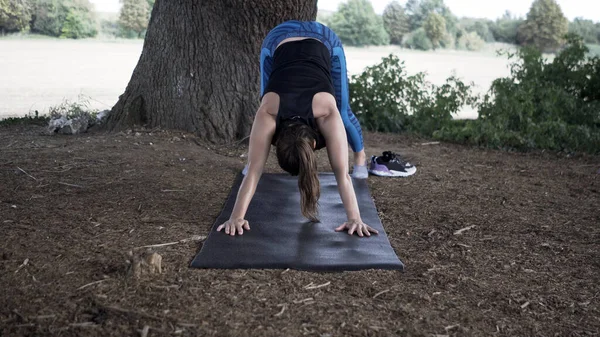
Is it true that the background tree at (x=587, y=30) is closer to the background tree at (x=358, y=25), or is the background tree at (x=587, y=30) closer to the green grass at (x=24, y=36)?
the background tree at (x=358, y=25)

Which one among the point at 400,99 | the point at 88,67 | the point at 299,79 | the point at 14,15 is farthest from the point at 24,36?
the point at 299,79

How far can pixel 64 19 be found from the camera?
1095 cm

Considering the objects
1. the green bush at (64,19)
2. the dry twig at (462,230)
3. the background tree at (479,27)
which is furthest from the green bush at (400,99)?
the green bush at (64,19)

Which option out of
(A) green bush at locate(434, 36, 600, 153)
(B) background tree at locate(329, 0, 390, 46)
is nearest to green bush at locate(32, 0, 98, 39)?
(B) background tree at locate(329, 0, 390, 46)

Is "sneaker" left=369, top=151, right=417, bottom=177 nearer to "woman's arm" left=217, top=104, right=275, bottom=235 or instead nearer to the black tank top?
the black tank top

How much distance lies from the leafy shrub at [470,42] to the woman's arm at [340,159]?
8.80 m

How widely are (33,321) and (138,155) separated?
259cm

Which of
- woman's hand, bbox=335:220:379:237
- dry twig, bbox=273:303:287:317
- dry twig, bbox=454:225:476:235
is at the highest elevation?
woman's hand, bbox=335:220:379:237

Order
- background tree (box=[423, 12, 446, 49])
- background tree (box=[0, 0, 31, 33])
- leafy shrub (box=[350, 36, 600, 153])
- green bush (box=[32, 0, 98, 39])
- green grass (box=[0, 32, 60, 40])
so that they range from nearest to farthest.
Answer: leafy shrub (box=[350, 36, 600, 153]), background tree (box=[0, 0, 31, 33]), green grass (box=[0, 32, 60, 40]), green bush (box=[32, 0, 98, 39]), background tree (box=[423, 12, 446, 49])

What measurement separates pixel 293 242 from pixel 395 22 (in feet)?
30.0

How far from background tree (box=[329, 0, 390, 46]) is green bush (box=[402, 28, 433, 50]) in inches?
16.2

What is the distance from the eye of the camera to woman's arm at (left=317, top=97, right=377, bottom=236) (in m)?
3.35

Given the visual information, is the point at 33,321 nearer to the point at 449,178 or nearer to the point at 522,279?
the point at 522,279

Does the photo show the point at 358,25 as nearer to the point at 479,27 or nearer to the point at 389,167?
the point at 479,27
